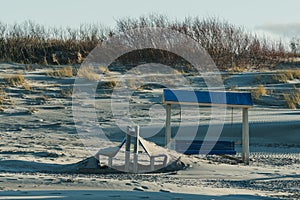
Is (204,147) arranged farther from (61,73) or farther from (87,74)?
(61,73)

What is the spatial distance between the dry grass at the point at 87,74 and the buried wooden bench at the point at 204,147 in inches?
416

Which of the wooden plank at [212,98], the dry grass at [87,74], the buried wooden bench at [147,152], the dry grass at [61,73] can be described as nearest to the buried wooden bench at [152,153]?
the buried wooden bench at [147,152]

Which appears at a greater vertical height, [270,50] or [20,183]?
[270,50]

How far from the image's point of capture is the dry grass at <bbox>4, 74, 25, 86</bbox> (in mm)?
23594

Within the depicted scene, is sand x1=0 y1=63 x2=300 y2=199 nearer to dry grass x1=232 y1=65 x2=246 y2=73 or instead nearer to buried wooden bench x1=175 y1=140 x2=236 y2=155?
buried wooden bench x1=175 y1=140 x2=236 y2=155

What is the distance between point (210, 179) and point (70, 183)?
2.52 metres

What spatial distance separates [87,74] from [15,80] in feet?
8.38

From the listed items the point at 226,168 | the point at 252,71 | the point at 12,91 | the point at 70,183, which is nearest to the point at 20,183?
the point at 70,183

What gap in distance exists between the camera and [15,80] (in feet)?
78.2

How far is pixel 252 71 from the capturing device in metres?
30.6

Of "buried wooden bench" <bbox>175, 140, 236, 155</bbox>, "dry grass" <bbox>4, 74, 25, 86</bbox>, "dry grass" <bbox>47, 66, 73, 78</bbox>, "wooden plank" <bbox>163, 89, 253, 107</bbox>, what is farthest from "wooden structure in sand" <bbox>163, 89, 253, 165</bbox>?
"dry grass" <bbox>47, 66, 73, 78</bbox>

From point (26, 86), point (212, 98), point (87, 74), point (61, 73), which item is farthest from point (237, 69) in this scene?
point (212, 98)

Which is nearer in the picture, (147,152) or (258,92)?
(147,152)

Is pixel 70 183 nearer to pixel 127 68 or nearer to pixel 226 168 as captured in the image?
pixel 226 168
